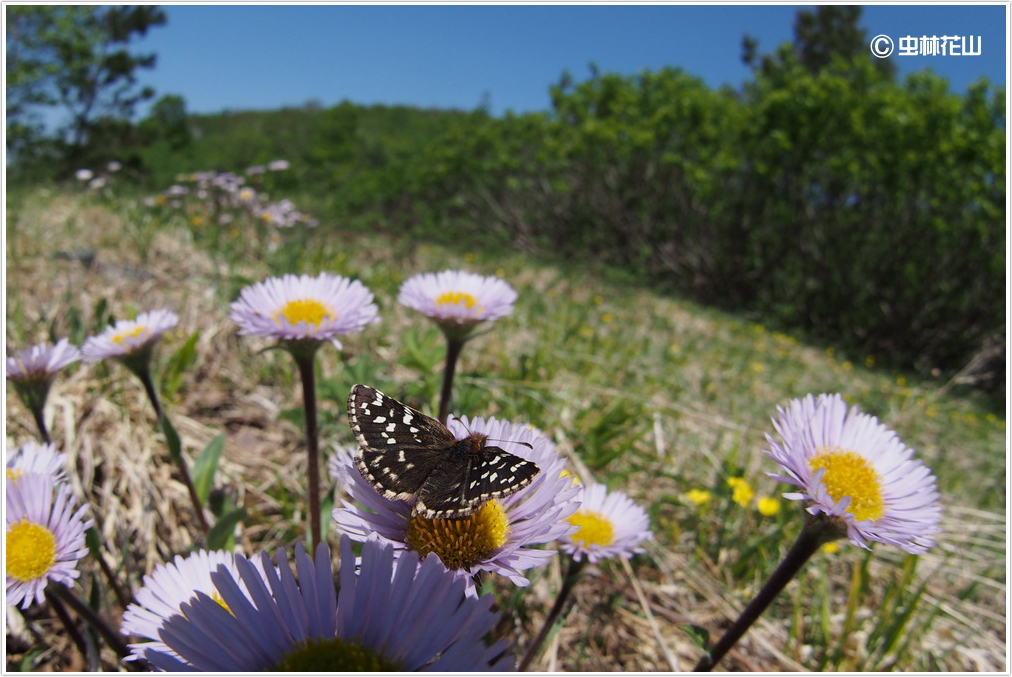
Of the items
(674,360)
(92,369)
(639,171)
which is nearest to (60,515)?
(92,369)

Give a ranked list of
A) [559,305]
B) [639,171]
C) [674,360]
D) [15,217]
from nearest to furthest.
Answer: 1. [15,217]
2. [674,360]
3. [559,305]
4. [639,171]

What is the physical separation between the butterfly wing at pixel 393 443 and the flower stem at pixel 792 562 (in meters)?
0.57

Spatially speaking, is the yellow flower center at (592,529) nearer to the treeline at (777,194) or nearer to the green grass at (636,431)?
the green grass at (636,431)

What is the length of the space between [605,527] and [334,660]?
82 cm

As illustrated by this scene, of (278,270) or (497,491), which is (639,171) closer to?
(278,270)

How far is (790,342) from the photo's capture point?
27.1ft

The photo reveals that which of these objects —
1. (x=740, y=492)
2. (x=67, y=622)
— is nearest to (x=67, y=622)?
(x=67, y=622)

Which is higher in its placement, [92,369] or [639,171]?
[639,171]

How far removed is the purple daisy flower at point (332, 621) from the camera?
69cm

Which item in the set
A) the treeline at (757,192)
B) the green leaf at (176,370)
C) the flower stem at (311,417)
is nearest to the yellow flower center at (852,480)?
the flower stem at (311,417)

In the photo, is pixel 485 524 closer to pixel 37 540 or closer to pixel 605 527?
Result: pixel 605 527

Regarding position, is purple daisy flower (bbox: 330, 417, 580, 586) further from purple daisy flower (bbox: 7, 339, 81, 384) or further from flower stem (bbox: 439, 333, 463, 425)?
purple daisy flower (bbox: 7, 339, 81, 384)

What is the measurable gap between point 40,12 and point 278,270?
17281 millimetres

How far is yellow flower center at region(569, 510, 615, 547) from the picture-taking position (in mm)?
1354
